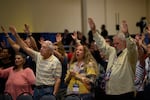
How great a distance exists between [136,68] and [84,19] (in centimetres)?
483

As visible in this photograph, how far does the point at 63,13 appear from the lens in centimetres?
1135

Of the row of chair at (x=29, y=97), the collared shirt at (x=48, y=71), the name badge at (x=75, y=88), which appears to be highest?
the collared shirt at (x=48, y=71)

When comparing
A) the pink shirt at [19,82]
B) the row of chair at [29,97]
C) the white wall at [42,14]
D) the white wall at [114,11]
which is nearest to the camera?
the row of chair at [29,97]

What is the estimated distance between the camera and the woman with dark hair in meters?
4.57

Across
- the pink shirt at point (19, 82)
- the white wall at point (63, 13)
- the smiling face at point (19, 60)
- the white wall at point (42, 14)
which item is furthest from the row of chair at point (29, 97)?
the white wall at point (42, 14)

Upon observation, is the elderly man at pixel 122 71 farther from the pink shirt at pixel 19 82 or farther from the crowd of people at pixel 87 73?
the pink shirt at pixel 19 82

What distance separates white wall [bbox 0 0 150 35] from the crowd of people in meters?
4.83

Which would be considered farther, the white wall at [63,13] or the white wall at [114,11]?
the white wall at [114,11]

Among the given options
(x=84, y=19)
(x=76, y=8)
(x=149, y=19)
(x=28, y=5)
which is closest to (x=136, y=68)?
(x=84, y=19)

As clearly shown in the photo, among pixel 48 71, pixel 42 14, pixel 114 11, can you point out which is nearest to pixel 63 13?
pixel 42 14

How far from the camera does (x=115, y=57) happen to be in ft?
13.3

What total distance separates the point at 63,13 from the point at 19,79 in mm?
6994

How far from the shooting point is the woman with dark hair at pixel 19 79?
15.0ft

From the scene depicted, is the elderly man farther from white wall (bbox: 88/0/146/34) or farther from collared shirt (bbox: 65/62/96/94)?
white wall (bbox: 88/0/146/34)
